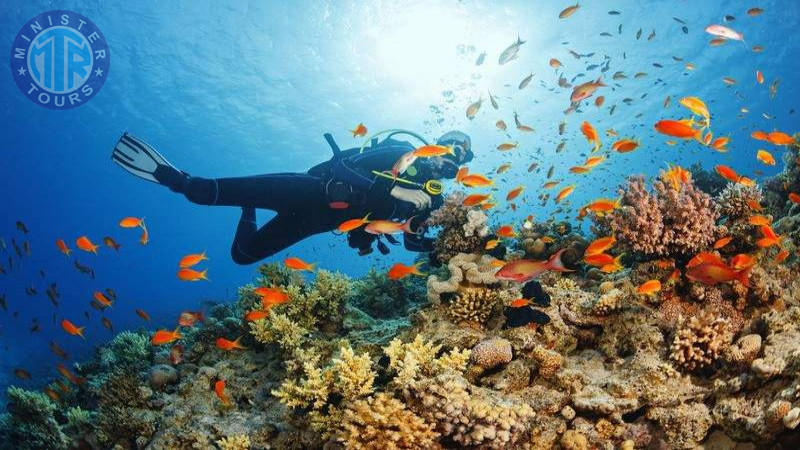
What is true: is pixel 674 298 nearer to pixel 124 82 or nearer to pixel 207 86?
pixel 207 86

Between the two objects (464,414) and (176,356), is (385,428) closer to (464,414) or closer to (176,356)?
(464,414)

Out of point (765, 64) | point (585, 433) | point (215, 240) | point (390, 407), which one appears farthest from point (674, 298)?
point (215, 240)

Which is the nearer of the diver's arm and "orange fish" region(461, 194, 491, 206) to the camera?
"orange fish" region(461, 194, 491, 206)

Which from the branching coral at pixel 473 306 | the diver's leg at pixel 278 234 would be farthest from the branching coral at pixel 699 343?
the diver's leg at pixel 278 234

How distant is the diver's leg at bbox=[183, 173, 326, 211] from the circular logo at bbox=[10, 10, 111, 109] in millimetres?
24218

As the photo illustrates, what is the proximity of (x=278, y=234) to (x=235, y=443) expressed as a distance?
4998mm

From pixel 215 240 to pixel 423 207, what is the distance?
405ft

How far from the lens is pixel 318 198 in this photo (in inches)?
307

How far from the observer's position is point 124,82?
2994 cm

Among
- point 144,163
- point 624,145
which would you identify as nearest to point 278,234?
point 144,163

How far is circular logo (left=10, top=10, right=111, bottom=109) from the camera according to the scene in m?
A: 24.7

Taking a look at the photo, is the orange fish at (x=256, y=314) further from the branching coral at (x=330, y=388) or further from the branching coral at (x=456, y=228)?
the branching coral at (x=456, y=228)

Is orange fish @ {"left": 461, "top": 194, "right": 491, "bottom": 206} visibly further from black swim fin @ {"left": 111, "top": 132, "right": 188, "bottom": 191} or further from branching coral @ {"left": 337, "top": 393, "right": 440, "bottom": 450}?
black swim fin @ {"left": 111, "top": 132, "right": 188, "bottom": 191}

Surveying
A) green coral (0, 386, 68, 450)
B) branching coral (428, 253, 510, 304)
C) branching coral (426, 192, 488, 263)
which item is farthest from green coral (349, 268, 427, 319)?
green coral (0, 386, 68, 450)
